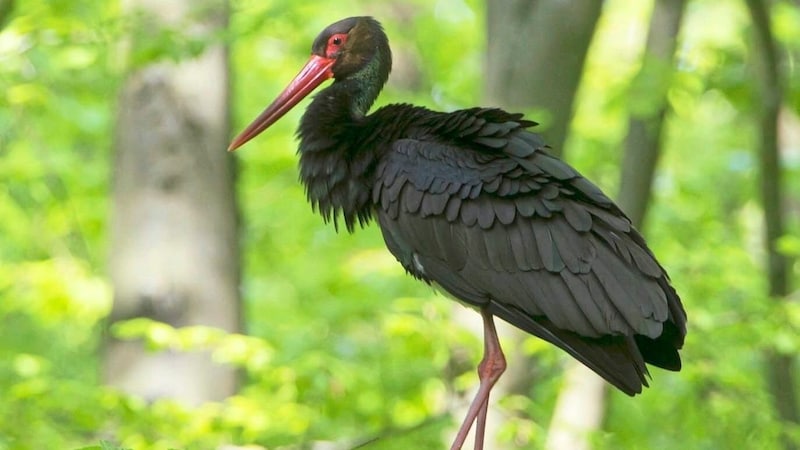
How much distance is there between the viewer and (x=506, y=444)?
20.2 ft

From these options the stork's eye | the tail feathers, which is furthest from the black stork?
the stork's eye

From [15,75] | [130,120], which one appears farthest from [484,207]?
[15,75]

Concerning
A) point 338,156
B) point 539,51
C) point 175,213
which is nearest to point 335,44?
point 338,156

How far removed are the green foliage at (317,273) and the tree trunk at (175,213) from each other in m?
0.18

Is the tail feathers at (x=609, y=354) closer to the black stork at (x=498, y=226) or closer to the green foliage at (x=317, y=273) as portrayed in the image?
the black stork at (x=498, y=226)

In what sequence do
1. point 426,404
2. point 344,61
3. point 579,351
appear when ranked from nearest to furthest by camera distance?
point 579,351 → point 344,61 → point 426,404

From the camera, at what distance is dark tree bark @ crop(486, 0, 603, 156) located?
624 cm

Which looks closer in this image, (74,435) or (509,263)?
(509,263)

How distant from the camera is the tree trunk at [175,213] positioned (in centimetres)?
657

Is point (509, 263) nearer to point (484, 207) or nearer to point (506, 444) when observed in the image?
point (484, 207)

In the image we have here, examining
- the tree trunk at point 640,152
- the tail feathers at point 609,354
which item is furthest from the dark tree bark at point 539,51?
the tail feathers at point 609,354

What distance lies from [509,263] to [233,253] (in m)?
2.92

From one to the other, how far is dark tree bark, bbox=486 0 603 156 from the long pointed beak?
1534 millimetres

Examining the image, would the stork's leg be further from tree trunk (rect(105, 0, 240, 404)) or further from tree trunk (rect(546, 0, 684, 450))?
tree trunk (rect(105, 0, 240, 404))
